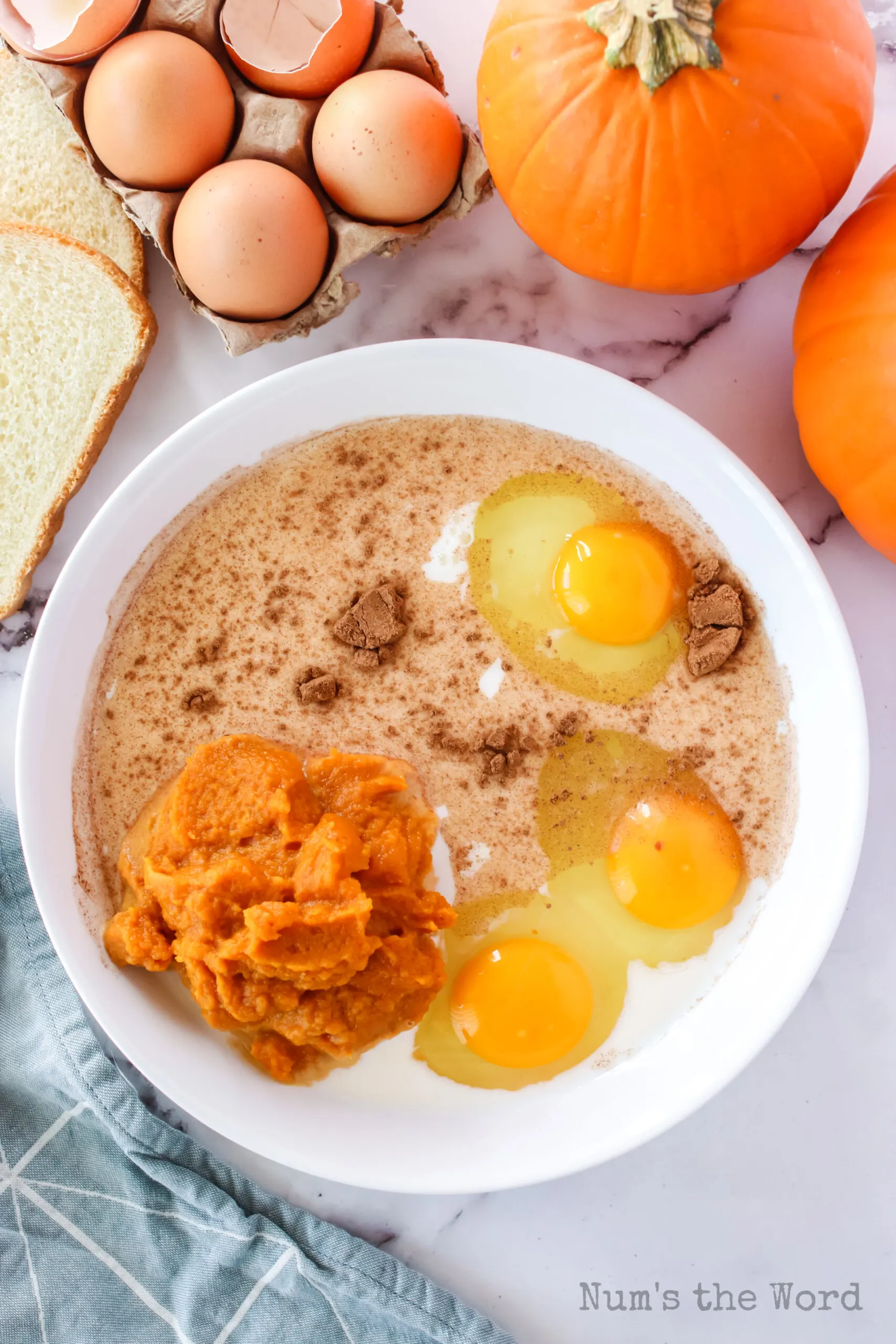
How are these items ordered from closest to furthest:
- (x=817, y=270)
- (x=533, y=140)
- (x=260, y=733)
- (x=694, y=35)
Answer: (x=694, y=35) → (x=533, y=140) → (x=817, y=270) → (x=260, y=733)

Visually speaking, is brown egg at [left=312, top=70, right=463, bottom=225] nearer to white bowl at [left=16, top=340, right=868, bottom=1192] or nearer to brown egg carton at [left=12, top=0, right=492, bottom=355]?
brown egg carton at [left=12, top=0, right=492, bottom=355]

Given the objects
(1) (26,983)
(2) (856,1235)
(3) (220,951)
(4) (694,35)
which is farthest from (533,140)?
(2) (856,1235)

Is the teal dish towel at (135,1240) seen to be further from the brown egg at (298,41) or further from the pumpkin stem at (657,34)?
the pumpkin stem at (657,34)

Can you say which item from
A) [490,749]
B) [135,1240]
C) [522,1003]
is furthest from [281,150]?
[135,1240]

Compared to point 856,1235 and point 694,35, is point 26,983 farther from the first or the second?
point 694,35

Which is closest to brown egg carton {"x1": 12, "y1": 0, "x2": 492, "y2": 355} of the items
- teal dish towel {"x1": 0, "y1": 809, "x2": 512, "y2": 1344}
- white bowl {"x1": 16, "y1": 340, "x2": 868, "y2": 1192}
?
white bowl {"x1": 16, "y1": 340, "x2": 868, "y2": 1192}

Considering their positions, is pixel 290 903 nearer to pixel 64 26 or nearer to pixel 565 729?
pixel 565 729
